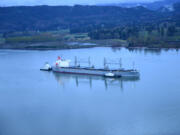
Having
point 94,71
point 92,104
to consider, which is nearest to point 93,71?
point 94,71

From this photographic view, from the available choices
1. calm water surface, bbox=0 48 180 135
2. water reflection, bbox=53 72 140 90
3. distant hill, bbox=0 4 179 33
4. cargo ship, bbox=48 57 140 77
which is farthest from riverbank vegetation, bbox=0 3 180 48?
calm water surface, bbox=0 48 180 135

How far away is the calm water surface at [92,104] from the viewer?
378 cm

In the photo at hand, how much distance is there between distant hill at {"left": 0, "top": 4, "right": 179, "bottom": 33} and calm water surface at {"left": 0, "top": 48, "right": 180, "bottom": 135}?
48.9ft

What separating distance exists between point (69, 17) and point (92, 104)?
26365 mm

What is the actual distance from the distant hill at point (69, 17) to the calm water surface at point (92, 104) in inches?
586

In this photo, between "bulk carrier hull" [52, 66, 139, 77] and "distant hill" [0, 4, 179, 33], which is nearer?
"bulk carrier hull" [52, 66, 139, 77]

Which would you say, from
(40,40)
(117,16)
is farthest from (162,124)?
(117,16)

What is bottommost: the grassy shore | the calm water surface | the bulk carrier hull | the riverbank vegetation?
the calm water surface

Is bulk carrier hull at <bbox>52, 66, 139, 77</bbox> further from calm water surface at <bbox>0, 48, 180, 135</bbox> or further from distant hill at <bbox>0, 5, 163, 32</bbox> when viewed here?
distant hill at <bbox>0, 5, 163, 32</bbox>

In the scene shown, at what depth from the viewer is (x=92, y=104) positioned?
15.6 feet

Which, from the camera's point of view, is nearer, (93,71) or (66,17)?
(93,71)

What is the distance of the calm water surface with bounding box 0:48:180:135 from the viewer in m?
3.78

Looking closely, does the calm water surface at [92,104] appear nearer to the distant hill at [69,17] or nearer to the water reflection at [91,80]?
the water reflection at [91,80]

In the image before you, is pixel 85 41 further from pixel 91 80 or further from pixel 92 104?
Answer: pixel 92 104
